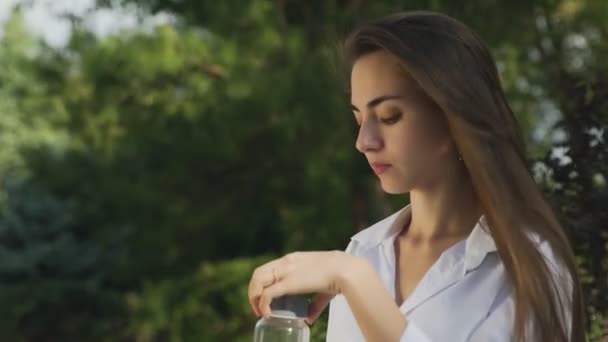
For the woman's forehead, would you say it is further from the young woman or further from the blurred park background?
the blurred park background

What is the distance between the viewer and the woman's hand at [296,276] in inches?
44.5

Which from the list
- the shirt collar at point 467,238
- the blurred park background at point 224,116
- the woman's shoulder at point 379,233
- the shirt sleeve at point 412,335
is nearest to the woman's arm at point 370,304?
the shirt sleeve at point 412,335

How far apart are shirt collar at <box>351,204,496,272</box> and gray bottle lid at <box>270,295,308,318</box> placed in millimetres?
229

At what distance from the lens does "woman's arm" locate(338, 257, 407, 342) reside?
3.82 ft

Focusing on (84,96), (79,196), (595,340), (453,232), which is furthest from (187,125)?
(453,232)

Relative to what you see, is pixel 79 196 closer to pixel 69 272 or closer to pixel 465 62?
pixel 69 272

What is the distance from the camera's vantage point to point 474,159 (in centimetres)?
127

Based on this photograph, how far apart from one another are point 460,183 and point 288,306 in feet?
1.02

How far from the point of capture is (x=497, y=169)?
1.27m

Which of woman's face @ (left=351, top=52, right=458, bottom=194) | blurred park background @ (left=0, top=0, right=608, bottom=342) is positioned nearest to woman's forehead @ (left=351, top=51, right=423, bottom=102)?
woman's face @ (left=351, top=52, right=458, bottom=194)

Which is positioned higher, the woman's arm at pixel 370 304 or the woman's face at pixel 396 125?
the woman's face at pixel 396 125

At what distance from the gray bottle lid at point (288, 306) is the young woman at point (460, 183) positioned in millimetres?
48

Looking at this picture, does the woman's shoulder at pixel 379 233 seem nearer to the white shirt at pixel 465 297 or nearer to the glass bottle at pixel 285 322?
the white shirt at pixel 465 297

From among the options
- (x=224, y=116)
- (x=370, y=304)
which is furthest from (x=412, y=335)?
(x=224, y=116)
